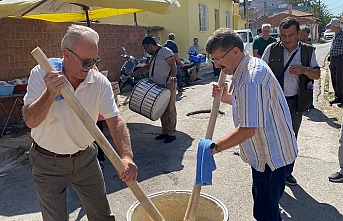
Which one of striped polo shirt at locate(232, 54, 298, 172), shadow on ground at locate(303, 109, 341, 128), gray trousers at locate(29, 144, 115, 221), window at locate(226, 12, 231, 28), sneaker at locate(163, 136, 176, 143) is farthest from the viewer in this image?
window at locate(226, 12, 231, 28)

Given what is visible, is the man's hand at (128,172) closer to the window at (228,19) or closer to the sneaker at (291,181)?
the sneaker at (291,181)

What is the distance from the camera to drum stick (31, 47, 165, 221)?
2.05 meters

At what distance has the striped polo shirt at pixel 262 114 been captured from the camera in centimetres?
221

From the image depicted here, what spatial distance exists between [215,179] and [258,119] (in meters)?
2.58

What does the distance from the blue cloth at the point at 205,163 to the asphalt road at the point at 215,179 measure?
1489mm

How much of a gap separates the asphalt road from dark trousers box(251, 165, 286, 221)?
41.3 inches

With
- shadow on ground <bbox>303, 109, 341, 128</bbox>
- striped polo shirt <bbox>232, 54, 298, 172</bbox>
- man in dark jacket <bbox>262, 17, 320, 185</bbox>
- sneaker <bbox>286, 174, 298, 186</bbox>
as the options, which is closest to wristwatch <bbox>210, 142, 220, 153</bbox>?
striped polo shirt <bbox>232, 54, 298, 172</bbox>

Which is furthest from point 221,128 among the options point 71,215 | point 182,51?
point 182,51

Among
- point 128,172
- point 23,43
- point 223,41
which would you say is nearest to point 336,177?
point 223,41

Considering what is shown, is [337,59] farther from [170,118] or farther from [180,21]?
[180,21]

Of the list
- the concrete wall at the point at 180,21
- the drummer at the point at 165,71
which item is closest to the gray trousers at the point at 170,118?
the drummer at the point at 165,71

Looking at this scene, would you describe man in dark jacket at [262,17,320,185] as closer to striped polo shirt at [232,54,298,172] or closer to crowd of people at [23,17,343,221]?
crowd of people at [23,17,343,221]

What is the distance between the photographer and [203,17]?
19344 mm

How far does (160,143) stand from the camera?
6.20m
